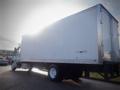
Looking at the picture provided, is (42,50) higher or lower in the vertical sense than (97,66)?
higher

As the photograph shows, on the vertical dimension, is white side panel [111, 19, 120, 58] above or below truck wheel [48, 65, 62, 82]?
above

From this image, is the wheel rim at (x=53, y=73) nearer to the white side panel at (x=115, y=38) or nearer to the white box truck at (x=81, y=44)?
the white box truck at (x=81, y=44)

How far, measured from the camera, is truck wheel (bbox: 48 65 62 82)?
9.10 m

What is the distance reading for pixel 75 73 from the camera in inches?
375

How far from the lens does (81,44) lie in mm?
7383

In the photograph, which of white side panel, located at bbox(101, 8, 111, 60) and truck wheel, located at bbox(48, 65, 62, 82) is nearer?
white side panel, located at bbox(101, 8, 111, 60)

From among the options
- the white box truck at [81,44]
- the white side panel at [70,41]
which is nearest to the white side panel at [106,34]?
the white box truck at [81,44]

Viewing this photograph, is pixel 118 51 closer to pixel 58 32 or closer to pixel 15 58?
pixel 58 32

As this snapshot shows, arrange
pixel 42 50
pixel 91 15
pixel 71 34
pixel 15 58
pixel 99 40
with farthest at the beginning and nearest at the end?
pixel 15 58 → pixel 42 50 → pixel 71 34 → pixel 91 15 → pixel 99 40

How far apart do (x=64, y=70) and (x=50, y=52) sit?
1.43m

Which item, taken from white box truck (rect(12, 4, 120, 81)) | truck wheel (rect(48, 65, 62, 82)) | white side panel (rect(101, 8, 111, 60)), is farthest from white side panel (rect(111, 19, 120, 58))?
truck wheel (rect(48, 65, 62, 82))

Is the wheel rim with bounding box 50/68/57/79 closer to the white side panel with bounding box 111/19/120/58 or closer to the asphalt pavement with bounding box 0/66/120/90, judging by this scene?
the asphalt pavement with bounding box 0/66/120/90

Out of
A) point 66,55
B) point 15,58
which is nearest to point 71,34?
point 66,55

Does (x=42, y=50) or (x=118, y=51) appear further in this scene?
(x=42, y=50)
